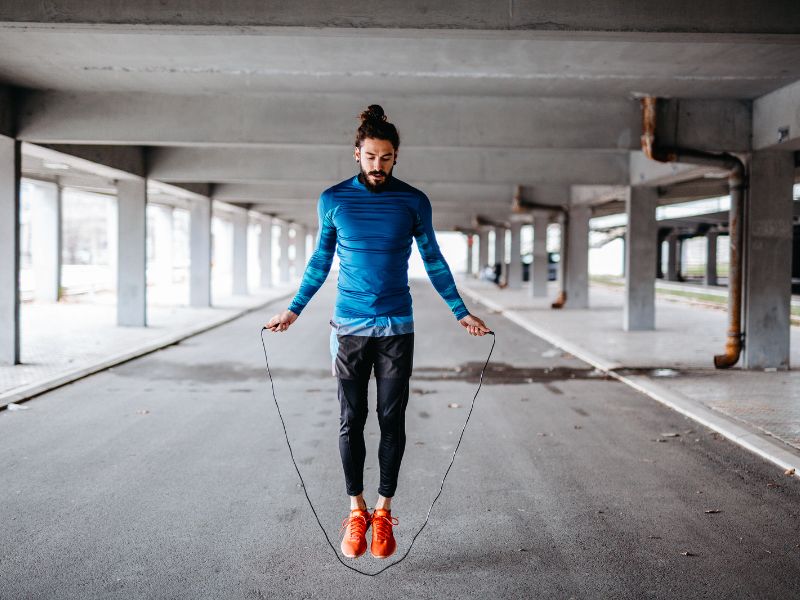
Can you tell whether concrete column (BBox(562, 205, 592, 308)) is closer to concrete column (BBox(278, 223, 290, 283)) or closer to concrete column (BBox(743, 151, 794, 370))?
concrete column (BBox(743, 151, 794, 370))

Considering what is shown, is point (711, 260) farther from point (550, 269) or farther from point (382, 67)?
point (382, 67)

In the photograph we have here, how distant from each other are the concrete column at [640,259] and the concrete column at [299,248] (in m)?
33.5

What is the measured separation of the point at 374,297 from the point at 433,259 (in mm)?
431

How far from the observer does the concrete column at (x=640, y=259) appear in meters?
18.2

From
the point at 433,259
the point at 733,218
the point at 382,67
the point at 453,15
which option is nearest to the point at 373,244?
the point at 433,259

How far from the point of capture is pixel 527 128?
1190 cm

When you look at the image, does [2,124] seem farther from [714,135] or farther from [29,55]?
[714,135]

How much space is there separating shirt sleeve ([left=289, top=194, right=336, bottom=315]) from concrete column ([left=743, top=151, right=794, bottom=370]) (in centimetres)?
964

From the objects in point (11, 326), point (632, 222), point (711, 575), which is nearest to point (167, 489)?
point (711, 575)

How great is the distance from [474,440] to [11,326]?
810cm

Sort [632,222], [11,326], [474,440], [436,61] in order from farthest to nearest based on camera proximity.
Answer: [632,222] < [11,326] < [436,61] < [474,440]

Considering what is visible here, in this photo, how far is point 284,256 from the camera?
43.1 metres

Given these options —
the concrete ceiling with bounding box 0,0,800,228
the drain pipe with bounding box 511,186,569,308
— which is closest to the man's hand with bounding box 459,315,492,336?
the concrete ceiling with bounding box 0,0,800,228

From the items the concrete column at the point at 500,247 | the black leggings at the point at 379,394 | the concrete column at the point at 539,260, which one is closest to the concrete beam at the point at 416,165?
the concrete column at the point at 539,260
